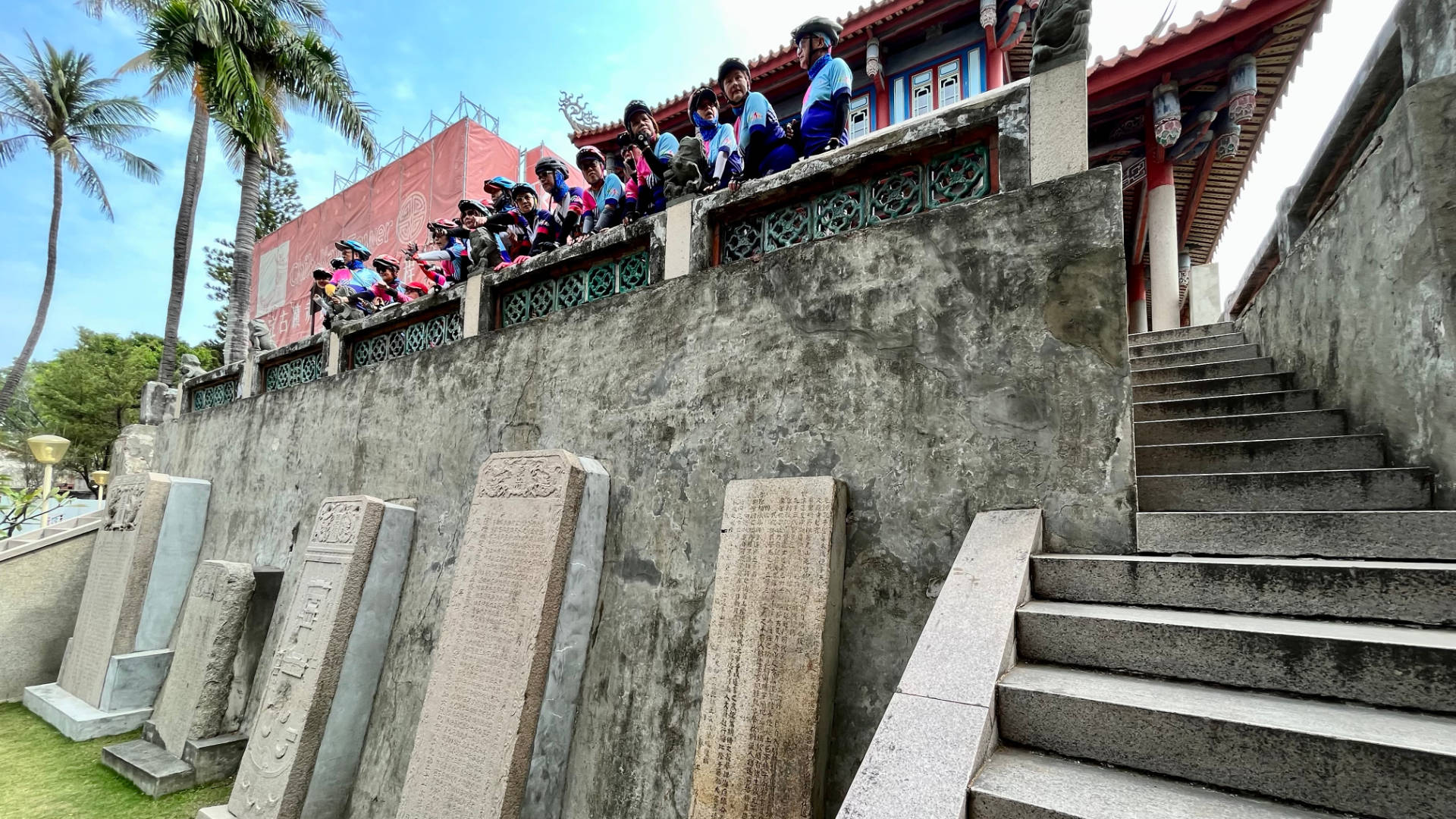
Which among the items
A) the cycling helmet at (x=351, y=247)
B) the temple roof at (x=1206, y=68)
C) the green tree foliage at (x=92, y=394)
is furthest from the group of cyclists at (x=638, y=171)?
the green tree foliage at (x=92, y=394)

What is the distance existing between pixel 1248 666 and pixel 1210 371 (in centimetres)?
317

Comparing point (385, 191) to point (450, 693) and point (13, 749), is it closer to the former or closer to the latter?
point (13, 749)

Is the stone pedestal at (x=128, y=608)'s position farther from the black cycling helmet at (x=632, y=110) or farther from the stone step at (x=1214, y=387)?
the stone step at (x=1214, y=387)

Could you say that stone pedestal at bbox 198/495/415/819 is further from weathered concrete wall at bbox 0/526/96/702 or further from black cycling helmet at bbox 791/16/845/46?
weathered concrete wall at bbox 0/526/96/702

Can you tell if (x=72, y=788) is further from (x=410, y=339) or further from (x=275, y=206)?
(x=275, y=206)

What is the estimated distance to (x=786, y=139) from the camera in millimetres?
3863

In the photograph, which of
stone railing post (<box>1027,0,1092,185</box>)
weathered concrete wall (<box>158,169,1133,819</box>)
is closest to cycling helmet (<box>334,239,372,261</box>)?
weathered concrete wall (<box>158,169,1133,819</box>)

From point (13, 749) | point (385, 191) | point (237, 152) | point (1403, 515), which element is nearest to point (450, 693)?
point (1403, 515)

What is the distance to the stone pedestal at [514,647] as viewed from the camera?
296 centimetres

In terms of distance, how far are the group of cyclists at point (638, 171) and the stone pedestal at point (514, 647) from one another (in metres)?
2.13

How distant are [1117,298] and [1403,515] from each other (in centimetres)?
119

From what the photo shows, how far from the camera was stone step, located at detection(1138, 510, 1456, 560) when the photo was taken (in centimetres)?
211

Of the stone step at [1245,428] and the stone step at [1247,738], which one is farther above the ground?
the stone step at [1245,428]

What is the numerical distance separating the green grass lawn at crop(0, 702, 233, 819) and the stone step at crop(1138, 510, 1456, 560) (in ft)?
19.7
